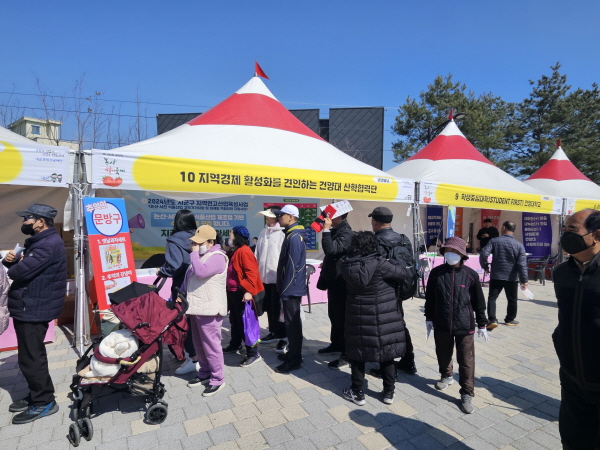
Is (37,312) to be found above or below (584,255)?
below

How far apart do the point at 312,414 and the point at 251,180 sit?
325 cm

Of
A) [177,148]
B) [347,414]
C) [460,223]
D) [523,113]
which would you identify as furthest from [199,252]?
[523,113]

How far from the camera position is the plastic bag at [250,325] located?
3.64 m

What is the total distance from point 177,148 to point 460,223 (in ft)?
29.5

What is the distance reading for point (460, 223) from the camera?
35.7 ft

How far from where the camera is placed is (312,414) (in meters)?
2.86

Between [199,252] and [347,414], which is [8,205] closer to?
[199,252]

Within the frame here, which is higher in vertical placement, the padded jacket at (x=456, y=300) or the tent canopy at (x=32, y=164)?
the tent canopy at (x=32, y=164)

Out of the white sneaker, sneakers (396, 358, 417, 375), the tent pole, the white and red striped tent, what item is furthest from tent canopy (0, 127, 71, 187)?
the white and red striped tent

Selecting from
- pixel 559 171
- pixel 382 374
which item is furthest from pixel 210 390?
pixel 559 171

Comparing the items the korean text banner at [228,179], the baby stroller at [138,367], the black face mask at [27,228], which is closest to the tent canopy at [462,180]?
the korean text banner at [228,179]

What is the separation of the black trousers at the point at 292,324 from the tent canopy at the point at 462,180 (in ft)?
14.2

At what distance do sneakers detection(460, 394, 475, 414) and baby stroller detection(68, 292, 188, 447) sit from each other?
7.87 feet

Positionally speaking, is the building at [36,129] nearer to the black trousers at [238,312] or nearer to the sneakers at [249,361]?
the black trousers at [238,312]
